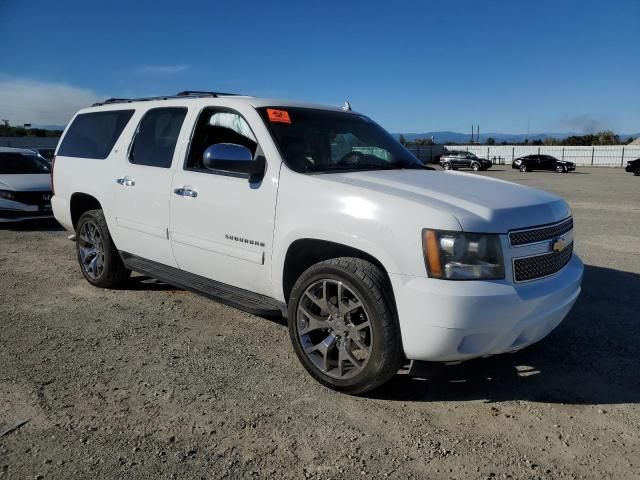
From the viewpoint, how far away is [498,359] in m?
4.05

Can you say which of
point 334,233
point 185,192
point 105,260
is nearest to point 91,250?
point 105,260

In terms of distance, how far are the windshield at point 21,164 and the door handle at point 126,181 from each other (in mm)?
7329

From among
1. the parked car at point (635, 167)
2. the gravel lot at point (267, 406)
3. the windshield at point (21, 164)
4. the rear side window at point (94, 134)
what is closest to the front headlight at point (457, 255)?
the gravel lot at point (267, 406)

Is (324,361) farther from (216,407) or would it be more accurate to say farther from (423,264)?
(423,264)

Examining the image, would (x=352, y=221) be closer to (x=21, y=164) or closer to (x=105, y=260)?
(x=105, y=260)

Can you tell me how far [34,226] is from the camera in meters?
10.5

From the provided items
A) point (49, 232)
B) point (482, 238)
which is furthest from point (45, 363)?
point (49, 232)

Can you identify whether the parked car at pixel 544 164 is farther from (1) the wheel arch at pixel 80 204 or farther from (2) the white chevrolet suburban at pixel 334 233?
(1) the wheel arch at pixel 80 204

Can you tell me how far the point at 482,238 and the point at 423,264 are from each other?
14.3 inches

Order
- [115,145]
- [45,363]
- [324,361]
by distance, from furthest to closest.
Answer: [115,145] < [45,363] < [324,361]

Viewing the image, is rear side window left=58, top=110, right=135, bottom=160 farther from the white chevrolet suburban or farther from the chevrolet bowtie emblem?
the chevrolet bowtie emblem

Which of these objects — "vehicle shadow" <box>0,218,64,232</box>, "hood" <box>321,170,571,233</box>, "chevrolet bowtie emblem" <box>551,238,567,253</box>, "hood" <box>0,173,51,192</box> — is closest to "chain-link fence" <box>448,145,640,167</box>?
"vehicle shadow" <box>0,218,64,232</box>

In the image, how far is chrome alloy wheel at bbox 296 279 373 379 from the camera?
334cm

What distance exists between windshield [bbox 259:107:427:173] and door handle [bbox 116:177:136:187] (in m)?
1.55
